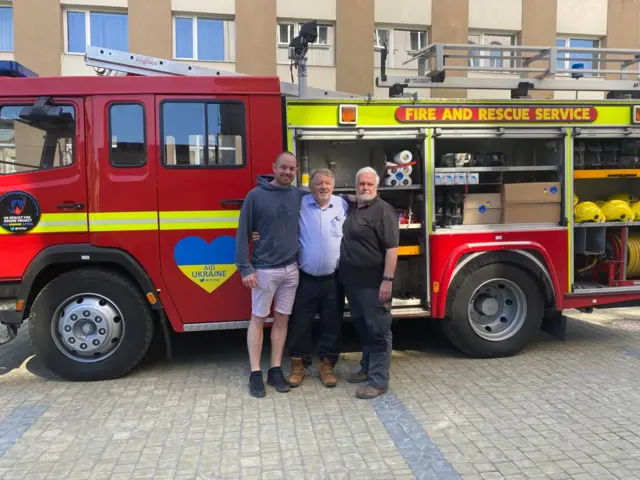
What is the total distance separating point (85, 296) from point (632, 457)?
432 cm

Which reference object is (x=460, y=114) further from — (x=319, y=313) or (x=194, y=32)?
(x=194, y=32)

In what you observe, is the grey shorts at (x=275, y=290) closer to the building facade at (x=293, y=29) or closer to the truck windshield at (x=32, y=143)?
the truck windshield at (x=32, y=143)

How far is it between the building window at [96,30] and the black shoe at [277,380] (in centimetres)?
1154

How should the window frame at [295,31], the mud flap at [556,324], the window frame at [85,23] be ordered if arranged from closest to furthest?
the mud flap at [556,324]
the window frame at [85,23]
the window frame at [295,31]

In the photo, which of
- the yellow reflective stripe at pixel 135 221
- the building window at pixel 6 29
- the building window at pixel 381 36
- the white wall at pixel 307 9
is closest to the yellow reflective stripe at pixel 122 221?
the yellow reflective stripe at pixel 135 221

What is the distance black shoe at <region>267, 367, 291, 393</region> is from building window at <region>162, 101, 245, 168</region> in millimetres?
1823

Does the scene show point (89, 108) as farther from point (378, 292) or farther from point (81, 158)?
point (378, 292)

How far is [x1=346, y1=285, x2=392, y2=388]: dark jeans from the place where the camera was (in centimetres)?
444

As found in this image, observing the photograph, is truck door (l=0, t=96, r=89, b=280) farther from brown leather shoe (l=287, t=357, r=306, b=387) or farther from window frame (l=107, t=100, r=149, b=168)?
brown leather shoe (l=287, t=357, r=306, b=387)

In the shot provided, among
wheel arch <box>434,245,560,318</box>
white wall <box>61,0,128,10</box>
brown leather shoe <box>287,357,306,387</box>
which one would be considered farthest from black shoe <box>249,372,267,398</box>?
white wall <box>61,0,128,10</box>

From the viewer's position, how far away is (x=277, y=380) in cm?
462

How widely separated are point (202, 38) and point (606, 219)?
1142 centimetres

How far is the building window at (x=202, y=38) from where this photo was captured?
13.9 m

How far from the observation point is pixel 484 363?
17.4 feet
